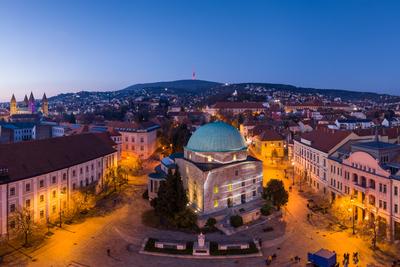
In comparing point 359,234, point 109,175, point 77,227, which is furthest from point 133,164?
point 359,234

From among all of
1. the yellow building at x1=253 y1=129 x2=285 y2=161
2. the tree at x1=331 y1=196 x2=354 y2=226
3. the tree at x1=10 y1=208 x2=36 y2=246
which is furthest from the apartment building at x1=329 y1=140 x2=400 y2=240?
the tree at x1=10 y1=208 x2=36 y2=246

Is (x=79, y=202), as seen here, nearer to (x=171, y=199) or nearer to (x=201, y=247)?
(x=171, y=199)

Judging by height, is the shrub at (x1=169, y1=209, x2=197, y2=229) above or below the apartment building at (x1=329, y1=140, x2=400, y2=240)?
below

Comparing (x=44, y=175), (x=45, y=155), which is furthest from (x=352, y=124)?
(x=44, y=175)

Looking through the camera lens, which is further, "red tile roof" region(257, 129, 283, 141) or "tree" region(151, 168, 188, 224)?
"red tile roof" region(257, 129, 283, 141)

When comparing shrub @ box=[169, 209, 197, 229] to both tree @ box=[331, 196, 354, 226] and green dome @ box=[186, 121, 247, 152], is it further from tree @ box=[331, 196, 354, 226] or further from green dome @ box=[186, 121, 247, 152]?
tree @ box=[331, 196, 354, 226]

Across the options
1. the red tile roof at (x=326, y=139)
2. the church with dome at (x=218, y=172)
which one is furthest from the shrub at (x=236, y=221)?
the red tile roof at (x=326, y=139)

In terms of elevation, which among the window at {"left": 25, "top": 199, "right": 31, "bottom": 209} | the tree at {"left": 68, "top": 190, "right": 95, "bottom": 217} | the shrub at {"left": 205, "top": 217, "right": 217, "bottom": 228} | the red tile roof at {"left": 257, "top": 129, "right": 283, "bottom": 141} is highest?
the red tile roof at {"left": 257, "top": 129, "right": 283, "bottom": 141}
